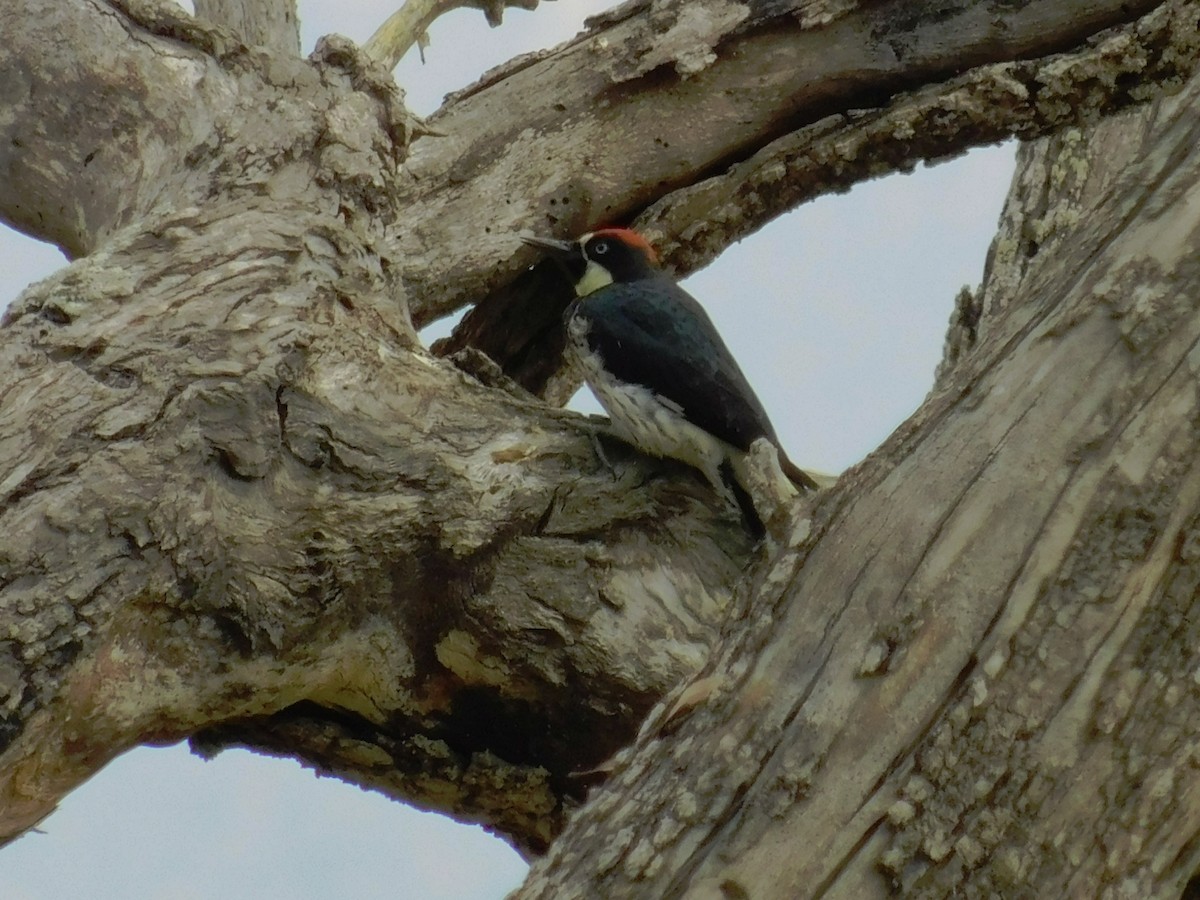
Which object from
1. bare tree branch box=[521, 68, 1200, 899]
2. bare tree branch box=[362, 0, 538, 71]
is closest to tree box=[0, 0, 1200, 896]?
bare tree branch box=[521, 68, 1200, 899]

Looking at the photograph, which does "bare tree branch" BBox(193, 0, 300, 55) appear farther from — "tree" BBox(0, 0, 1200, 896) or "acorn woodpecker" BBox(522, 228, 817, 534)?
"acorn woodpecker" BBox(522, 228, 817, 534)

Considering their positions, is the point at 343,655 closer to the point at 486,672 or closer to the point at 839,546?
the point at 486,672

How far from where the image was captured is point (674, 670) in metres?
2.21

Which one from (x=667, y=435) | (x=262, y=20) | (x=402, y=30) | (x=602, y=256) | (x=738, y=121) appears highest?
(x=402, y=30)

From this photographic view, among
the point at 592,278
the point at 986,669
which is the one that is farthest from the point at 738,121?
the point at 986,669

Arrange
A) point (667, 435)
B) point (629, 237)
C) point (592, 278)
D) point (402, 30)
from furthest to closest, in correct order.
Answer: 1. point (402, 30)
2. point (629, 237)
3. point (592, 278)
4. point (667, 435)

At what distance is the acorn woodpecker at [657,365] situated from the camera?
2.61 meters

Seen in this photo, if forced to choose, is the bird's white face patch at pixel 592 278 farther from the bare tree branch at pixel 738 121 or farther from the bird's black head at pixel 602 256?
the bare tree branch at pixel 738 121

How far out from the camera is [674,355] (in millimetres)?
2871

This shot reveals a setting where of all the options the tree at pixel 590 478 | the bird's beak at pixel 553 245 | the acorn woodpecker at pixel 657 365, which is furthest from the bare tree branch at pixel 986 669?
the bird's beak at pixel 553 245

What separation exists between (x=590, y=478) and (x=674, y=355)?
53 cm

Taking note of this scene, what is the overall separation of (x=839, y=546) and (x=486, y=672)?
106 centimetres

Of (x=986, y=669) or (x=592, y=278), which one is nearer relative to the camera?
(x=986, y=669)

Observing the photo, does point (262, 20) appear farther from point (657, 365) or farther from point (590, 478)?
point (590, 478)
